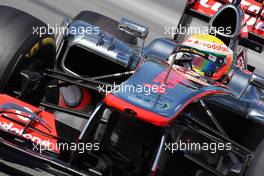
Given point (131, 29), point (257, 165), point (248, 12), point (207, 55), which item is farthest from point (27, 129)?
point (248, 12)

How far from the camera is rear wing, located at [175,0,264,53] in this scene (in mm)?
6594

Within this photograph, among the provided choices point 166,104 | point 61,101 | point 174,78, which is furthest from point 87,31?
point 166,104

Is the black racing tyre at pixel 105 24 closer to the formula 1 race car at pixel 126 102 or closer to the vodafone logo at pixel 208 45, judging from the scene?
the formula 1 race car at pixel 126 102

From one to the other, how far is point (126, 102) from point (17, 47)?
1088mm

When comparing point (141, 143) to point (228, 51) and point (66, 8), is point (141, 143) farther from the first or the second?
point (66, 8)

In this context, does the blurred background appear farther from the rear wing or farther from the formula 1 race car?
the formula 1 race car

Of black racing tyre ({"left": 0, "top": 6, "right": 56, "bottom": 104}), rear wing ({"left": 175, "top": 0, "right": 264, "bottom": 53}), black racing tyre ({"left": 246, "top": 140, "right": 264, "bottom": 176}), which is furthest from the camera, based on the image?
rear wing ({"left": 175, "top": 0, "right": 264, "bottom": 53})

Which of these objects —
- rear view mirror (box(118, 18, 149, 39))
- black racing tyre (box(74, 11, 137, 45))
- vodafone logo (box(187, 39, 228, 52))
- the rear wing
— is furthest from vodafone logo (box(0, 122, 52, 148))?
the rear wing

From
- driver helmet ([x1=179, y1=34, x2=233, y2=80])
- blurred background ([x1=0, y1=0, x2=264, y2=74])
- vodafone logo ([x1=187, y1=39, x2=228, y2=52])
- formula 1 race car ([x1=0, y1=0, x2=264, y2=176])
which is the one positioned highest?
vodafone logo ([x1=187, y1=39, x2=228, y2=52])

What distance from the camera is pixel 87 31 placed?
5.06 meters

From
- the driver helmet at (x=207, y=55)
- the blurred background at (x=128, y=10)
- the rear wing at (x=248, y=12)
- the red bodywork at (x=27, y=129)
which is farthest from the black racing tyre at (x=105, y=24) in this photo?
the red bodywork at (x=27, y=129)

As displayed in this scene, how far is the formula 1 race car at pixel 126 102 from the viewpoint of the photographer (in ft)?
12.8

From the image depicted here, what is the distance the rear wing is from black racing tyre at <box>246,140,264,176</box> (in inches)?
103

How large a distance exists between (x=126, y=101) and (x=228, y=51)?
1.70 meters
